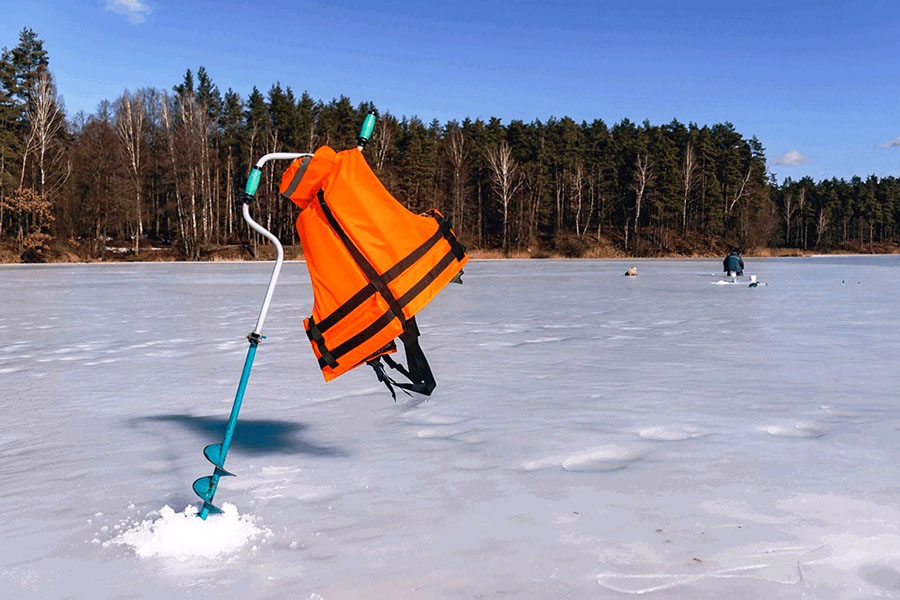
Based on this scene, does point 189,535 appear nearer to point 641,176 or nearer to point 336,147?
point 336,147

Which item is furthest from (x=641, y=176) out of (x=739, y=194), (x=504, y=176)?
(x=504, y=176)

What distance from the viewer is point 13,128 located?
51688mm

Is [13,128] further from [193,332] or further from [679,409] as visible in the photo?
[679,409]

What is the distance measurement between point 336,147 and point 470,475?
2362 inches

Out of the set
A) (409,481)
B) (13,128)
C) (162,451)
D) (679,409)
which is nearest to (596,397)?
(679,409)

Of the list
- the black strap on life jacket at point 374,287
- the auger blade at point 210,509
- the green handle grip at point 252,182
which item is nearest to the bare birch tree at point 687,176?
the black strap on life jacket at point 374,287

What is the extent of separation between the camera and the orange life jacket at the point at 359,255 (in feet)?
9.86

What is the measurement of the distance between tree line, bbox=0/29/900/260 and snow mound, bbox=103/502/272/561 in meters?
48.2

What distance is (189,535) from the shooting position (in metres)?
2.75

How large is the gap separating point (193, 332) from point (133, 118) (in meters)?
53.5

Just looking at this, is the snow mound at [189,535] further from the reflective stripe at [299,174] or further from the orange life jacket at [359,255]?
the reflective stripe at [299,174]

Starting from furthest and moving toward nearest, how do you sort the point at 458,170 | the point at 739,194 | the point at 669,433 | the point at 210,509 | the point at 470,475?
the point at 739,194 < the point at 458,170 < the point at 669,433 < the point at 470,475 < the point at 210,509

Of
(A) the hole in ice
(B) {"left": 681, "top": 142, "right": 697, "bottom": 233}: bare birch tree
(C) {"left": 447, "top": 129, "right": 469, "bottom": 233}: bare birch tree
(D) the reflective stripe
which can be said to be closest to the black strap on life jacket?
(D) the reflective stripe

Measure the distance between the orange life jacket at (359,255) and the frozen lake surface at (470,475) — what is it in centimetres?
72
